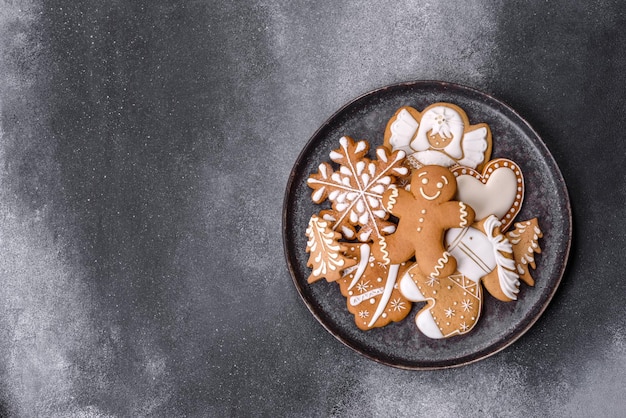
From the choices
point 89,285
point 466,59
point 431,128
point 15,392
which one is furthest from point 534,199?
point 15,392

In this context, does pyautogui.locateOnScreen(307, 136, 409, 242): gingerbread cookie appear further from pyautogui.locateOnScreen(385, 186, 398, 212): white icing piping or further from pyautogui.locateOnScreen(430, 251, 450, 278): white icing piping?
pyautogui.locateOnScreen(430, 251, 450, 278): white icing piping

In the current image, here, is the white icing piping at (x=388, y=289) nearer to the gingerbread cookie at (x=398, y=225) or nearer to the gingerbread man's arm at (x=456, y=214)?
the gingerbread cookie at (x=398, y=225)

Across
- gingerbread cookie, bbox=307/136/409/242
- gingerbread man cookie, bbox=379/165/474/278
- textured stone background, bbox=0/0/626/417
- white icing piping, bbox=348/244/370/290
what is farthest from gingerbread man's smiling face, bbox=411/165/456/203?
textured stone background, bbox=0/0/626/417

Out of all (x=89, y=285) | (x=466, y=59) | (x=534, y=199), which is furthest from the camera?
(x=89, y=285)

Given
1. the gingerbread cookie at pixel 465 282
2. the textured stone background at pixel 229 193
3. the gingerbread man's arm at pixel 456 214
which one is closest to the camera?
the gingerbread man's arm at pixel 456 214

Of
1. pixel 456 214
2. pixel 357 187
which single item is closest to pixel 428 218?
pixel 456 214

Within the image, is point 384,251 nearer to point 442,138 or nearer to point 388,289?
point 388,289

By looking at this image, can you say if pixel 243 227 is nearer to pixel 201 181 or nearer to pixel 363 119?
pixel 201 181

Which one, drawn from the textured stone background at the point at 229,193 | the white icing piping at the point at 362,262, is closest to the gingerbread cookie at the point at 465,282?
the white icing piping at the point at 362,262
